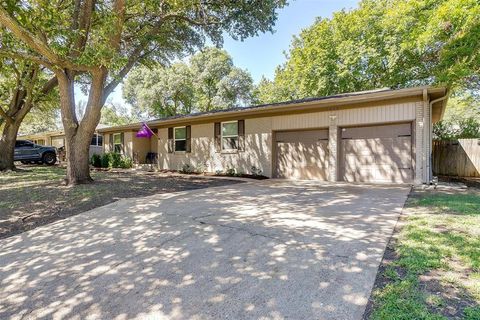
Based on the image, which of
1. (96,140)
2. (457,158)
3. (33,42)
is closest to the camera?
(33,42)

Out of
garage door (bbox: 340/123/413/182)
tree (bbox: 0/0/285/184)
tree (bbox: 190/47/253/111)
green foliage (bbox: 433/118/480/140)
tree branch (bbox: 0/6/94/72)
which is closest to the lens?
tree branch (bbox: 0/6/94/72)

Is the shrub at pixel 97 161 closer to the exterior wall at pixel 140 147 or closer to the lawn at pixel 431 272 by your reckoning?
the exterior wall at pixel 140 147

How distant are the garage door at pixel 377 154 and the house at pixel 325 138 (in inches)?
1.0

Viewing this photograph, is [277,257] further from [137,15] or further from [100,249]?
[137,15]

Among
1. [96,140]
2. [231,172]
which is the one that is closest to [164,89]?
[96,140]

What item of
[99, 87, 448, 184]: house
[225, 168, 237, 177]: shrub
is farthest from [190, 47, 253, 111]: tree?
[225, 168, 237, 177]: shrub

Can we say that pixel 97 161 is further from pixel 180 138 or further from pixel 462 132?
pixel 462 132

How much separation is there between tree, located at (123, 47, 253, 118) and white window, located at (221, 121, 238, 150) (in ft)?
44.0

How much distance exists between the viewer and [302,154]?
10375 millimetres

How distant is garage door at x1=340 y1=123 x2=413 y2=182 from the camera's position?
8.37 m

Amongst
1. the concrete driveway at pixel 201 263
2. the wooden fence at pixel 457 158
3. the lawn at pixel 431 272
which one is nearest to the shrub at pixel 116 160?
the concrete driveway at pixel 201 263

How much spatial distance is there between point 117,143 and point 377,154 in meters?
14.9

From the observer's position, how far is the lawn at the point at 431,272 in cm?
203

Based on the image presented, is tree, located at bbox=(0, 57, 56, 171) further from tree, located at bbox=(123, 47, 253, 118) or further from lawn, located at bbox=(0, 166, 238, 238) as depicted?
tree, located at bbox=(123, 47, 253, 118)
